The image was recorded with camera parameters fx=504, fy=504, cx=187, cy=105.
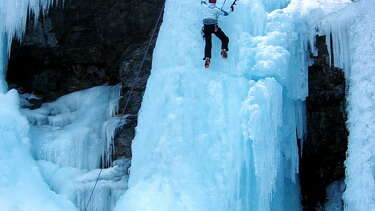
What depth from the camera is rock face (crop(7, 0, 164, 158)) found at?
31.6ft

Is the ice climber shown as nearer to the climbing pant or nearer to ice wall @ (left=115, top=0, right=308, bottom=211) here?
the climbing pant

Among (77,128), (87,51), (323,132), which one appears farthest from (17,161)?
(323,132)

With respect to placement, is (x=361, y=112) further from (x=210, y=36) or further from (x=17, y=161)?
(x=17, y=161)

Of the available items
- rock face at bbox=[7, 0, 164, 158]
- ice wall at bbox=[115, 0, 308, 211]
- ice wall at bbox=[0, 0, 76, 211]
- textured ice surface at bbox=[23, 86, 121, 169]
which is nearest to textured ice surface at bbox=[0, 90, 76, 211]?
ice wall at bbox=[0, 0, 76, 211]

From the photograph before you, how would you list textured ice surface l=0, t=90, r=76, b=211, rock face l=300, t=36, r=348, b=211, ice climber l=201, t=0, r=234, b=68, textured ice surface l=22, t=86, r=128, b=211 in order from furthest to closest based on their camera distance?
textured ice surface l=22, t=86, r=128, b=211 < rock face l=300, t=36, r=348, b=211 < textured ice surface l=0, t=90, r=76, b=211 < ice climber l=201, t=0, r=234, b=68

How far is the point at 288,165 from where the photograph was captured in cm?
766

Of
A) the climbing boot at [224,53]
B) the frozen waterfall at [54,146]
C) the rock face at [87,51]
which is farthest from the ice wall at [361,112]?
the rock face at [87,51]

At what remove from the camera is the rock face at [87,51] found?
31.6 ft

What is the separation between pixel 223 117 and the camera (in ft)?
22.9

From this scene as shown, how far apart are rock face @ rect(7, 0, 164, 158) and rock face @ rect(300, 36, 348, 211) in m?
3.14

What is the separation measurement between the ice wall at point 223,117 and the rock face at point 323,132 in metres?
0.39

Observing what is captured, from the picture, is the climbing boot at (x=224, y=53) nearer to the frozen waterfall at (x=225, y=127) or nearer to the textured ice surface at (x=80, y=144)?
the frozen waterfall at (x=225, y=127)

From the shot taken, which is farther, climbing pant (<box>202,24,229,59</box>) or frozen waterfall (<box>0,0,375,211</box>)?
climbing pant (<box>202,24,229,59</box>)

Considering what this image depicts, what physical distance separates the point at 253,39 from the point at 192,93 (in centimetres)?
132
